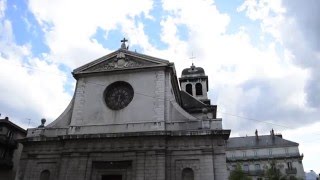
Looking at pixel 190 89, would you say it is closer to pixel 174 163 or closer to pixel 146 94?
pixel 146 94

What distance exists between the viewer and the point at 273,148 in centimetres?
4031

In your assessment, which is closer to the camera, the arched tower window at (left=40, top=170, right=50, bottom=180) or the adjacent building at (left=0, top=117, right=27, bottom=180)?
the arched tower window at (left=40, top=170, right=50, bottom=180)

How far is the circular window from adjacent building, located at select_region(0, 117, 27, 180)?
12.7 meters

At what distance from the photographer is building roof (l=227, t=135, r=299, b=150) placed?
40.5 meters

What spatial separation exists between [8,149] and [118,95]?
48.1 feet

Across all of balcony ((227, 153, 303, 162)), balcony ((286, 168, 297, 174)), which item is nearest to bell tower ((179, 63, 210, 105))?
balcony ((227, 153, 303, 162))

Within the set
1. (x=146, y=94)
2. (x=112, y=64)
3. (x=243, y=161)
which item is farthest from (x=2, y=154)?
(x=243, y=161)

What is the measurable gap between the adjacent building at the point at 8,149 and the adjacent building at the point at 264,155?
26.2m

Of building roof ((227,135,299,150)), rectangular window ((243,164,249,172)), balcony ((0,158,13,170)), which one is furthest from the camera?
building roof ((227,135,299,150))

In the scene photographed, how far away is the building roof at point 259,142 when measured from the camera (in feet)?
133

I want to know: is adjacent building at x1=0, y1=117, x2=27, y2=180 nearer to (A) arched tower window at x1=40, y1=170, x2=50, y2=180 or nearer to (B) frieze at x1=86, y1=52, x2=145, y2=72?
(A) arched tower window at x1=40, y1=170, x2=50, y2=180

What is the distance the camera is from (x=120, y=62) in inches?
768

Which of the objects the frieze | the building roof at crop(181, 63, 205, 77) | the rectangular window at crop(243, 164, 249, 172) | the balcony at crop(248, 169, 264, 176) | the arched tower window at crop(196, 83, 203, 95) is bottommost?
the balcony at crop(248, 169, 264, 176)

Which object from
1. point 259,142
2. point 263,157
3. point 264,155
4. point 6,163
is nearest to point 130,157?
point 6,163
